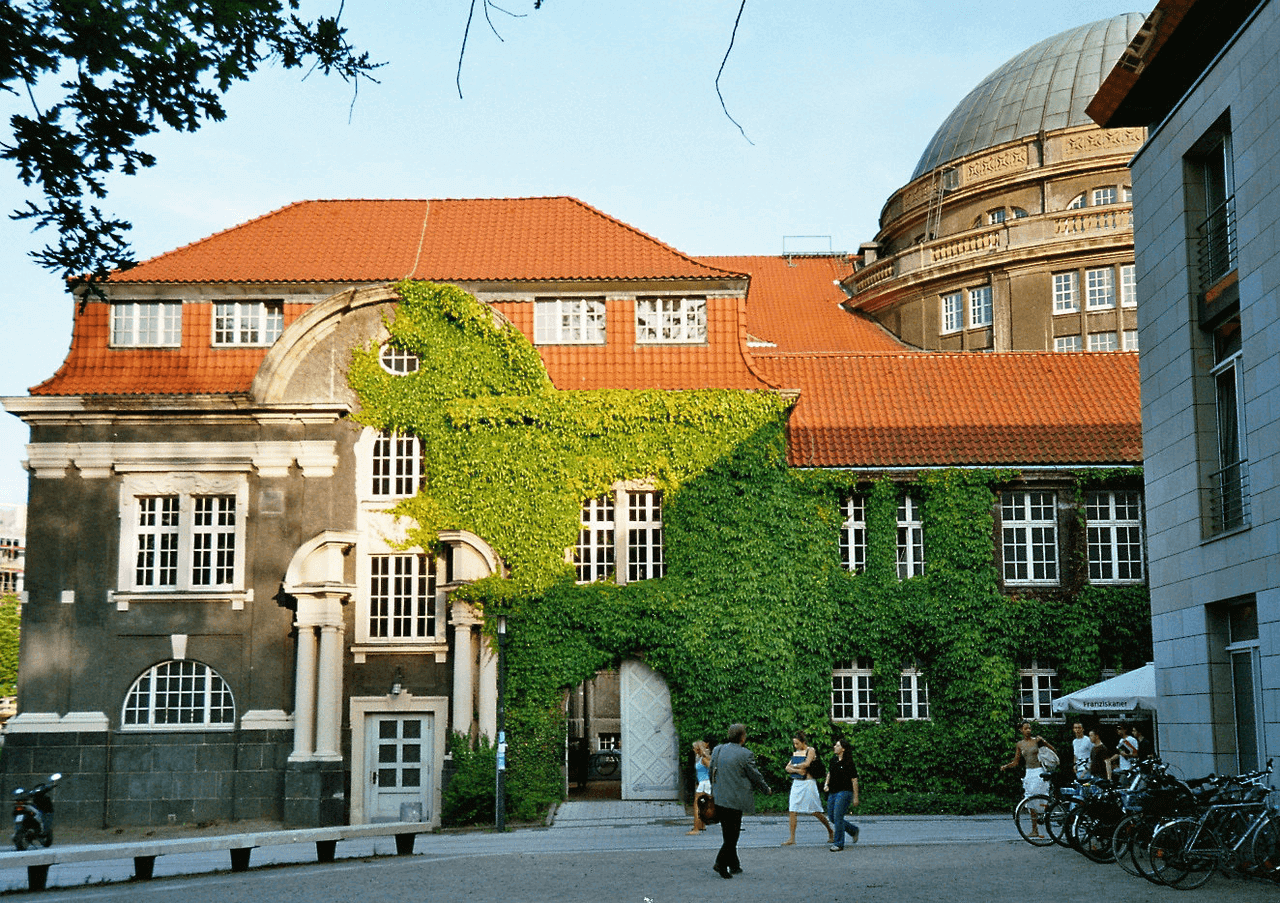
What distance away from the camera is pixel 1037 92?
52781mm

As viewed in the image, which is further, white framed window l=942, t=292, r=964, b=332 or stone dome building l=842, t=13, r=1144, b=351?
white framed window l=942, t=292, r=964, b=332

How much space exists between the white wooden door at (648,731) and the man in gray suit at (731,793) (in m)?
14.7

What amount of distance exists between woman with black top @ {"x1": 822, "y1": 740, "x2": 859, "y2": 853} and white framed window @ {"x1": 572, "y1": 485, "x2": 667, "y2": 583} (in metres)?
11.4

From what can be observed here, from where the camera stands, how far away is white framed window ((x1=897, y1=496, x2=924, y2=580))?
31938mm

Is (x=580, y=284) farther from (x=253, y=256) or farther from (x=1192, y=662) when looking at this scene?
(x=1192, y=662)

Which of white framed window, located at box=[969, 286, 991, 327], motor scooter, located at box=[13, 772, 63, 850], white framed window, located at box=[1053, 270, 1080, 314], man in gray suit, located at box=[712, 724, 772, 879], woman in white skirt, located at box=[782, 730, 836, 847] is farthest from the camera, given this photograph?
white framed window, located at box=[969, 286, 991, 327]

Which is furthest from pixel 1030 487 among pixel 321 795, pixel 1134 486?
pixel 321 795

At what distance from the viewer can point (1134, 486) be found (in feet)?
105

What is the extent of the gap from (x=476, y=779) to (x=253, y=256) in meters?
13.2

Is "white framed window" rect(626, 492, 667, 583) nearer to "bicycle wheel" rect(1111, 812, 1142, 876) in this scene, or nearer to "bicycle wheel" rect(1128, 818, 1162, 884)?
"bicycle wheel" rect(1111, 812, 1142, 876)

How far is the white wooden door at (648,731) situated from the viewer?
30578mm

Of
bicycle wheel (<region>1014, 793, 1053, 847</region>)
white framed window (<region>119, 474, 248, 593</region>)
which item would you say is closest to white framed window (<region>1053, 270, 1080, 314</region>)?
white framed window (<region>119, 474, 248, 593</region>)

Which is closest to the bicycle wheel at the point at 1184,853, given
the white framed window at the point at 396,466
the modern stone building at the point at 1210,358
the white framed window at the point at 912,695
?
the modern stone building at the point at 1210,358

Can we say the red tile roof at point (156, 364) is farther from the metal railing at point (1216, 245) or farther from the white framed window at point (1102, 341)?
the white framed window at point (1102, 341)
